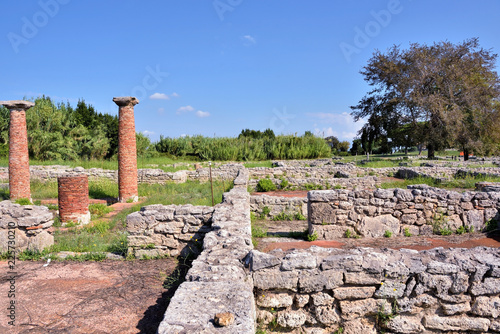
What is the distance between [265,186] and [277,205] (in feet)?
15.5

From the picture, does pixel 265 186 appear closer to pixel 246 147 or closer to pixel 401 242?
pixel 401 242


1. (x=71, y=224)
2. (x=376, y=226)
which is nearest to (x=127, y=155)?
(x=71, y=224)

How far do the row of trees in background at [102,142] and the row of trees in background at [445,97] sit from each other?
7.62 metres

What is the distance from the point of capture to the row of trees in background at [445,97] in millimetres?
25359

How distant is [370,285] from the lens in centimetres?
344

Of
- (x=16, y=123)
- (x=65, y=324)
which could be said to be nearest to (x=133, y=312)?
(x=65, y=324)

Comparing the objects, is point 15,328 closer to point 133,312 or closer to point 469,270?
point 133,312

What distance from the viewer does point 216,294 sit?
2.72m

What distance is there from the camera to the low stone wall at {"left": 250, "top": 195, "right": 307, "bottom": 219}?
8.86 meters

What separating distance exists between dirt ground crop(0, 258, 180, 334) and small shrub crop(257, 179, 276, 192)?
8.73 meters

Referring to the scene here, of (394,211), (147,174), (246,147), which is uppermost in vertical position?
(246,147)

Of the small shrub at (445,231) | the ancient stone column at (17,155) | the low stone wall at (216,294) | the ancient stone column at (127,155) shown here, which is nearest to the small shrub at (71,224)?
the ancient stone column at (127,155)

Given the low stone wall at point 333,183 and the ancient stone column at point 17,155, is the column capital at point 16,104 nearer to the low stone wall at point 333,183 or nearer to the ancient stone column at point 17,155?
the ancient stone column at point 17,155

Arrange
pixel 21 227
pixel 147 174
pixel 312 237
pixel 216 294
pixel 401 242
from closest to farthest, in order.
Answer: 1. pixel 216 294
2. pixel 21 227
3. pixel 401 242
4. pixel 312 237
5. pixel 147 174
